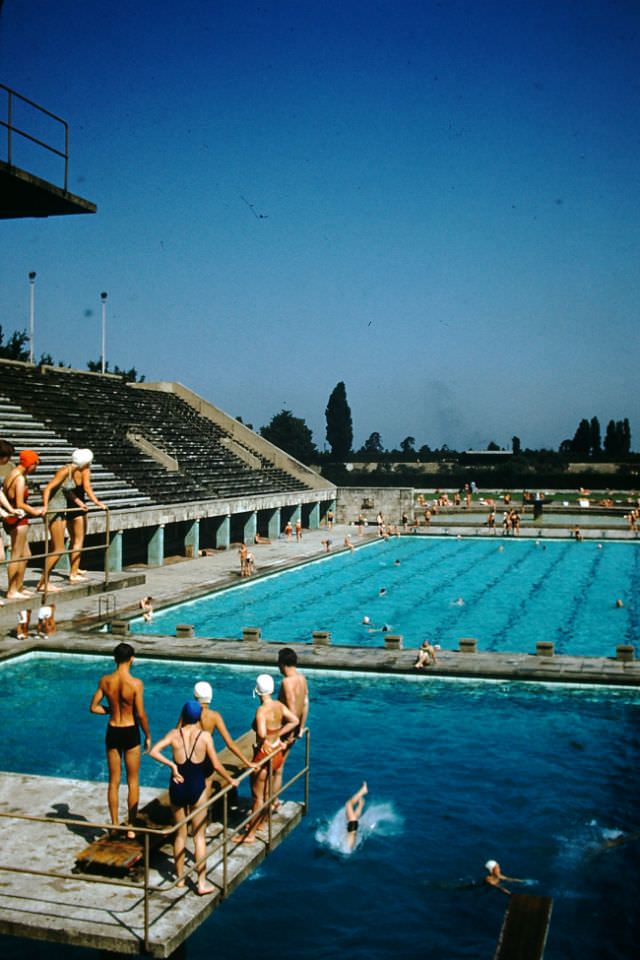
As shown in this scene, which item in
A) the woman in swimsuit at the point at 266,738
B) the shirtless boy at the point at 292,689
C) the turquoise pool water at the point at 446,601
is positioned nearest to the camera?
the woman in swimsuit at the point at 266,738

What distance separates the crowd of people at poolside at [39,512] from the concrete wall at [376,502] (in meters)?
39.6

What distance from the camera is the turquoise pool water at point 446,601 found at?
72.3 feet

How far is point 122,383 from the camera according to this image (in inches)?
1759

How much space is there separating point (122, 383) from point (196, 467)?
836 centimetres

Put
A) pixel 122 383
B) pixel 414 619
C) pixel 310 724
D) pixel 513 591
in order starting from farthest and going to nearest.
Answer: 1. pixel 122 383
2. pixel 513 591
3. pixel 414 619
4. pixel 310 724

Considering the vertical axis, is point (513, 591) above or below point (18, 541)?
below

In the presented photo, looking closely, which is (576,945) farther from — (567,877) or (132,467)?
(132,467)

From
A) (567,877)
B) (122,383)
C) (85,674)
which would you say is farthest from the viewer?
(122,383)

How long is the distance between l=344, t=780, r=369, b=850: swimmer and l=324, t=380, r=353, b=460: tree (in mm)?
71491

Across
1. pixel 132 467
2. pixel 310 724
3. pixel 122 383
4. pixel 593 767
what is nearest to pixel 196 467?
pixel 132 467

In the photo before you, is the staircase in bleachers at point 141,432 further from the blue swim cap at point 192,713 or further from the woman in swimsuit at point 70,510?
the blue swim cap at point 192,713

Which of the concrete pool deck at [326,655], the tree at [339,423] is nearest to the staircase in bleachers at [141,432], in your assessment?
the concrete pool deck at [326,655]

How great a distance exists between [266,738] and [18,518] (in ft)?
9.44

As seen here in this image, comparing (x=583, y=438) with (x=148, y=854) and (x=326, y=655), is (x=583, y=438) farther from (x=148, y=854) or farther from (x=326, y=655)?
(x=148, y=854)
